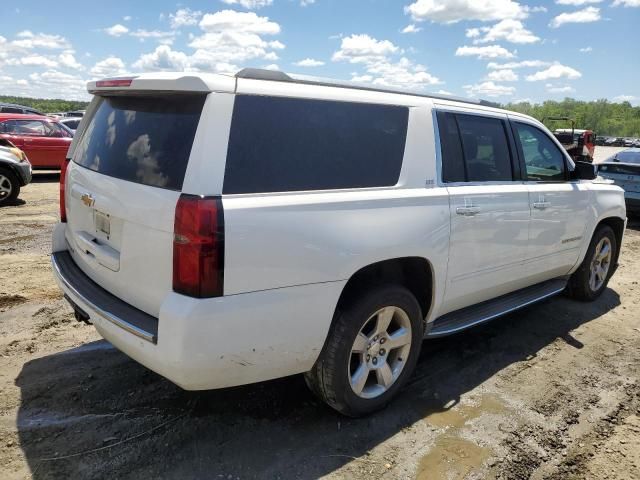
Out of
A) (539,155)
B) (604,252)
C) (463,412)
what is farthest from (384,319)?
(604,252)

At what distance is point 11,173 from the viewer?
32.1 ft

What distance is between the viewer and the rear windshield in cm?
250

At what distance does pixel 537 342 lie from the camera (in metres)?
4.56

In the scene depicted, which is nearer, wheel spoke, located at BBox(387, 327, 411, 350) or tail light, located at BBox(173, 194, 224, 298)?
tail light, located at BBox(173, 194, 224, 298)

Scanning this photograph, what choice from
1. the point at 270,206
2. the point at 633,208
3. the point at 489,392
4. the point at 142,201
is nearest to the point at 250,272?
the point at 270,206

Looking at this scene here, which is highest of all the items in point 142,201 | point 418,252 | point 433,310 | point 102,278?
point 142,201

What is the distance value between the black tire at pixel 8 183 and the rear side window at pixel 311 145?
9.01 meters

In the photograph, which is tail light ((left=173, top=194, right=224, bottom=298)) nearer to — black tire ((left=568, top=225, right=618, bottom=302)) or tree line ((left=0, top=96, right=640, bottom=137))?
black tire ((left=568, top=225, right=618, bottom=302))

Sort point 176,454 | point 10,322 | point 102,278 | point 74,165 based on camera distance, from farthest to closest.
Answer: point 10,322, point 74,165, point 102,278, point 176,454

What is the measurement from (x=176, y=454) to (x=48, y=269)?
3.83m

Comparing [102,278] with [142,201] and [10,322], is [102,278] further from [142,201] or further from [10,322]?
[10,322]

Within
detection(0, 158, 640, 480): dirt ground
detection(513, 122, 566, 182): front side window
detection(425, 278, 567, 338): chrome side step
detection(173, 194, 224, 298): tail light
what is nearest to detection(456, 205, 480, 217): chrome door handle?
detection(425, 278, 567, 338): chrome side step

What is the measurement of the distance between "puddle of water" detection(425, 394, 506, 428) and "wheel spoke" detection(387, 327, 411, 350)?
49cm

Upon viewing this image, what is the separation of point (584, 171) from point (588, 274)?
1218mm
